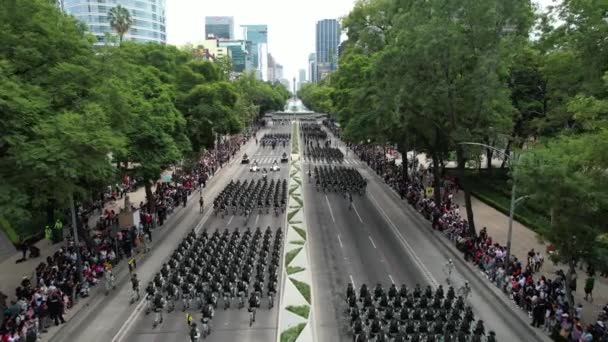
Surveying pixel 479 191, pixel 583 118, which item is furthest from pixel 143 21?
→ pixel 583 118

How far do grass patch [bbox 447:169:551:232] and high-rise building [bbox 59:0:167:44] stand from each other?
101124mm

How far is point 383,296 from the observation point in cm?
1888

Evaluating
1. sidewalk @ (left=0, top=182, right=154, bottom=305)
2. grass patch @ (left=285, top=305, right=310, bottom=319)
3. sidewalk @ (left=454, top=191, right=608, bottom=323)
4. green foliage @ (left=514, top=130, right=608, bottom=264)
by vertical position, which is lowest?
sidewalk @ (left=0, top=182, right=154, bottom=305)

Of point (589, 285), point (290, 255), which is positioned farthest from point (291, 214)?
point (589, 285)

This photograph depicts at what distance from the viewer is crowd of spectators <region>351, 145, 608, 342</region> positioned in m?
17.0

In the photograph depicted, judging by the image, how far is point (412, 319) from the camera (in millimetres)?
17656

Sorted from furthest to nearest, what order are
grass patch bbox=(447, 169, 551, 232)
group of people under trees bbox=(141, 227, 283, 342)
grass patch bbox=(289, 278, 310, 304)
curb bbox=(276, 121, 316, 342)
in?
grass patch bbox=(447, 169, 551, 232) → grass patch bbox=(289, 278, 310, 304) → group of people under trees bbox=(141, 227, 283, 342) → curb bbox=(276, 121, 316, 342)

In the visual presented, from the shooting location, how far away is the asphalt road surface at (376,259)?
62.5ft

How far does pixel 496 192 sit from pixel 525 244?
1499cm

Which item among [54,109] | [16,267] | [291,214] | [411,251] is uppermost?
[54,109]

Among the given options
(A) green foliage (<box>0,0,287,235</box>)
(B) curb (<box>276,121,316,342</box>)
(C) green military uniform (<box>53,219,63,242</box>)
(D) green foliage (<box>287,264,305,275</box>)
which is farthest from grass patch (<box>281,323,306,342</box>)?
(C) green military uniform (<box>53,219,63,242</box>)

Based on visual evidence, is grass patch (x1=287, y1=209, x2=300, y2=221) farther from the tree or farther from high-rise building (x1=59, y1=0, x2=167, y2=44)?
high-rise building (x1=59, y1=0, x2=167, y2=44)

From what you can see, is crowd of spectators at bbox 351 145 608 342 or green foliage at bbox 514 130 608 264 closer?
green foliage at bbox 514 130 608 264

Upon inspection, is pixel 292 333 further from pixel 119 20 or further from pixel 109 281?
pixel 119 20
